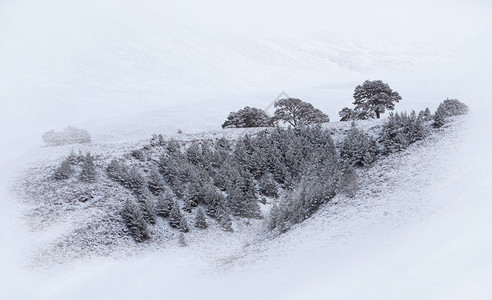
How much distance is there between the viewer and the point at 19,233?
1995 cm

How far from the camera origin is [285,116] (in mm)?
41531

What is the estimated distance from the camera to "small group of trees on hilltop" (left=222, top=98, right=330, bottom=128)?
1610 inches

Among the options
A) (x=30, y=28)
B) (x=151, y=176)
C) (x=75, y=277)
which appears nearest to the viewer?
(x=75, y=277)

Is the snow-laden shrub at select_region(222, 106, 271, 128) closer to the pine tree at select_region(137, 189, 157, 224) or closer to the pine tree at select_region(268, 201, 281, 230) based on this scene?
the pine tree at select_region(137, 189, 157, 224)

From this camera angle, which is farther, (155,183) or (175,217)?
(155,183)

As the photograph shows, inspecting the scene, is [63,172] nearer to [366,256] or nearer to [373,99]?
[366,256]

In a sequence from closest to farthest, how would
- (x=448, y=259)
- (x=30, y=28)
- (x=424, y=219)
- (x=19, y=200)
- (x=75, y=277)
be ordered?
(x=448, y=259)
(x=424, y=219)
(x=75, y=277)
(x=19, y=200)
(x=30, y=28)

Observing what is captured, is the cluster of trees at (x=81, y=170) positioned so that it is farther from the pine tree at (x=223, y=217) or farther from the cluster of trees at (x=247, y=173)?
the pine tree at (x=223, y=217)

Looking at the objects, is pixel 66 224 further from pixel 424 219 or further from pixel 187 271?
pixel 424 219

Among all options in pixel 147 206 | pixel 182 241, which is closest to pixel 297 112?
pixel 147 206

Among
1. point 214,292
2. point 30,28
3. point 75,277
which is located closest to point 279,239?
point 214,292

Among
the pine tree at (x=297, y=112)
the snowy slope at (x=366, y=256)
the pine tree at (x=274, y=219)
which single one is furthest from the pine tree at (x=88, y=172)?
the pine tree at (x=297, y=112)

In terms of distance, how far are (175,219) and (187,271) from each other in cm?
463

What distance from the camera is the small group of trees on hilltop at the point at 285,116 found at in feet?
134
